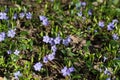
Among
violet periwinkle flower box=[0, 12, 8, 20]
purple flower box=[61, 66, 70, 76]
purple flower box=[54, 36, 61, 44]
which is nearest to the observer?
purple flower box=[61, 66, 70, 76]

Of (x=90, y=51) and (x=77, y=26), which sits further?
(x=77, y=26)

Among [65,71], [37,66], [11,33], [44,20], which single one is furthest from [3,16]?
[65,71]

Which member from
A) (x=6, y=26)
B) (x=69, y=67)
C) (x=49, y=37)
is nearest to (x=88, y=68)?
(x=69, y=67)

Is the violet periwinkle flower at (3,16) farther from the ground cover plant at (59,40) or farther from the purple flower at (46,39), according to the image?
the purple flower at (46,39)

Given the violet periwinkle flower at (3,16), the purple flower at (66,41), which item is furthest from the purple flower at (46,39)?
the violet periwinkle flower at (3,16)

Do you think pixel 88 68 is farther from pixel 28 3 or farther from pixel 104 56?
pixel 28 3

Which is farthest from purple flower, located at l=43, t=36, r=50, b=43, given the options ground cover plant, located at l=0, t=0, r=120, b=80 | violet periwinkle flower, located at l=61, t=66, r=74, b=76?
violet periwinkle flower, located at l=61, t=66, r=74, b=76

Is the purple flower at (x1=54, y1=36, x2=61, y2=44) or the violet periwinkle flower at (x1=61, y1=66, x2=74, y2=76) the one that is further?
the purple flower at (x1=54, y1=36, x2=61, y2=44)

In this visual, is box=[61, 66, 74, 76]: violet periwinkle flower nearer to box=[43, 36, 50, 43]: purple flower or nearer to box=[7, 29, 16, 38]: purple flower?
box=[43, 36, 50, 43]: purple flower

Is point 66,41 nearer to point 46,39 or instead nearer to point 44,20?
point 46,39
